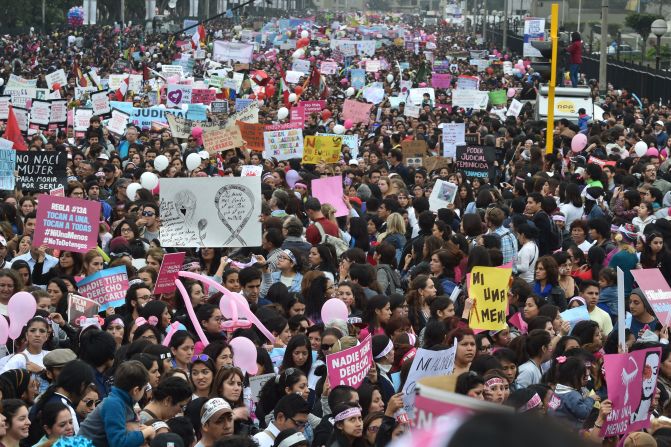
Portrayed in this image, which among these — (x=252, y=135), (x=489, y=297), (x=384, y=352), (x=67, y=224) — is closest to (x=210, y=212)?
(x=67, y=224)

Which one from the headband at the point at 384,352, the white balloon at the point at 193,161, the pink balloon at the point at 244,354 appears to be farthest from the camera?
the white balloon at the point at 193,161

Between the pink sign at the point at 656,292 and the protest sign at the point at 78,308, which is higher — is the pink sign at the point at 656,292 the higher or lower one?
the higher one

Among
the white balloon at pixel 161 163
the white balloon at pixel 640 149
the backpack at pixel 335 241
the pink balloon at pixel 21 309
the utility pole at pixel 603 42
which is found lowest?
the backpack at pixel 335 241

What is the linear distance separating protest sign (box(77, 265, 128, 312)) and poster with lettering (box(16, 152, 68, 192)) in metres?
4.89

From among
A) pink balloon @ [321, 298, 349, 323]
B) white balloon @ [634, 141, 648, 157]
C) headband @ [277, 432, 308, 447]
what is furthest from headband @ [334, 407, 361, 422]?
white balloon @ [634, 141, 648, 157]

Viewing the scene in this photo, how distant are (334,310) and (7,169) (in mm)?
7012

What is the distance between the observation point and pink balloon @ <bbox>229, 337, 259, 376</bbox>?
7676 mm

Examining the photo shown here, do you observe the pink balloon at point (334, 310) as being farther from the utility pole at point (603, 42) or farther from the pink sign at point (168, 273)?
the utility pole at point (603, 42)

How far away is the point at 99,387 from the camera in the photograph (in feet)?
23.8

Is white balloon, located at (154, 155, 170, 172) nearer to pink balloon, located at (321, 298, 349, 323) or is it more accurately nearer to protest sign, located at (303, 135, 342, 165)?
protest sign, located at (303, 135, 342, 165)

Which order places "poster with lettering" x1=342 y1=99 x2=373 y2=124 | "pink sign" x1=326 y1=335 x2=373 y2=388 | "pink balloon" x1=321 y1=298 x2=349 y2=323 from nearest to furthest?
"pink sign" x1=326 y1=335 x2=373 y2=388, "pink balloon" x1=321 y1=298 x2=349 y2=323, "poster with lettering" x1=342 y1=99 x2=373 y2=124

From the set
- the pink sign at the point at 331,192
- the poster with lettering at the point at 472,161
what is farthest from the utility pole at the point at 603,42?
the pink sign at the point at 331,192

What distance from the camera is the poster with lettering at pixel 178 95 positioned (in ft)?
86.4

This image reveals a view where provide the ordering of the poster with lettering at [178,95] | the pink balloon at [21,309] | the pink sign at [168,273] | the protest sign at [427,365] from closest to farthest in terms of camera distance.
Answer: the protest sign at [427,365]
the pink balloon at [21,309]
the pink sign at [168,273]
the poster with lettering at [178,95]
